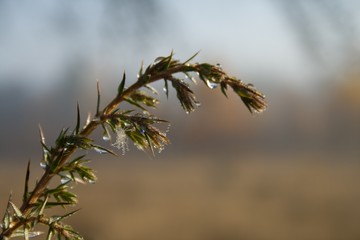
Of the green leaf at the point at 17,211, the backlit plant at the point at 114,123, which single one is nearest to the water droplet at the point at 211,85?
the backlit plant at the point at 114,123

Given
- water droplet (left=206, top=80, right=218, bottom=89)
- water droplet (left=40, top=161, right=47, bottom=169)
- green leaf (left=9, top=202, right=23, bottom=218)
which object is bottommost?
green leaf (left=9, top=202, right=23, bottom=218)

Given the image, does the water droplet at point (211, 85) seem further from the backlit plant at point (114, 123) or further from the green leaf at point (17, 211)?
the green leaf at point (17, 211)

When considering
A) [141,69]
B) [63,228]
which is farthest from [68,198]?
[141,69]

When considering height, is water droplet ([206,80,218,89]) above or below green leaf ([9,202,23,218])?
above

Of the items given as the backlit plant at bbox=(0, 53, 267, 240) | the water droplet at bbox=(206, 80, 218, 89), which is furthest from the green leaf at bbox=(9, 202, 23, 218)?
the water droplet at bbox=(206, 80, 218, 89)

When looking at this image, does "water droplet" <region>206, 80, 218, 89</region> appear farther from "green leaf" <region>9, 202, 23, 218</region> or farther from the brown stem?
"green leaf" <region>9, 202, 23, 218</region>

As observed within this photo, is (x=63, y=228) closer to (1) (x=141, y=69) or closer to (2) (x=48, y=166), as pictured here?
(2) (x=48, y=166)

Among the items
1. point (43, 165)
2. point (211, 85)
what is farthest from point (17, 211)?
point (211, 85)

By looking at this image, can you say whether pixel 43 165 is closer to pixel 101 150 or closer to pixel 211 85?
pixel 101 150

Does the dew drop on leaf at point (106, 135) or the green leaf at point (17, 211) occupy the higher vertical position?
the dew drop on leaf at point (106, 135)

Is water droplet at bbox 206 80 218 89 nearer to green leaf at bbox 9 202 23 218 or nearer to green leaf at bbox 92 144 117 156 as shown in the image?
green leaf at bbox 92 144 117 156

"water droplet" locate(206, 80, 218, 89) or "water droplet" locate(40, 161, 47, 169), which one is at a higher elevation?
"water droplet" locate(206, 80, 218, 89)
